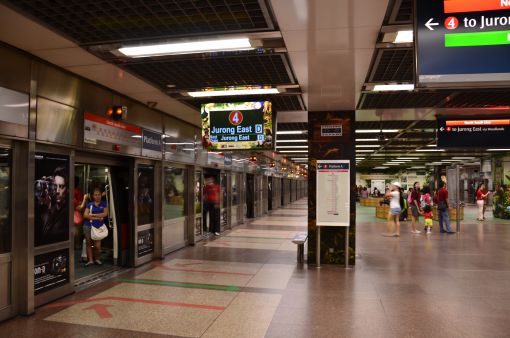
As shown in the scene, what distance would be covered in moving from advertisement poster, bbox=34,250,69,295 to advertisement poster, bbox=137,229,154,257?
2.07 meters

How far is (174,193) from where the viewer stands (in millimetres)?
9031

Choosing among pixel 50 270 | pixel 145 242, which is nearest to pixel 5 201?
pixel 50 270

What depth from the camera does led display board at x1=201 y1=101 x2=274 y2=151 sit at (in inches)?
255

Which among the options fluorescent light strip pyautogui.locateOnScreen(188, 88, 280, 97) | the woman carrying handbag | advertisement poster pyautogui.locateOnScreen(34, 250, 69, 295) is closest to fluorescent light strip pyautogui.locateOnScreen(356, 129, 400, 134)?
fluorescent light strip pyautogui.locateOnScreen(188, 88, 280, 97)

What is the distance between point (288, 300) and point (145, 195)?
12.4 ft

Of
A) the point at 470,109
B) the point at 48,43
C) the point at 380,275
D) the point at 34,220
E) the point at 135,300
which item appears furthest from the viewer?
the point at 470,109

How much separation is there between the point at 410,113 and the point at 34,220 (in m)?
7.07

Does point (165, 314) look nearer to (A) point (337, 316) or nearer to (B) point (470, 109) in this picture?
(A) point (337, 316)

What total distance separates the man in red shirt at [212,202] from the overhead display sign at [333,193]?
5145 mm

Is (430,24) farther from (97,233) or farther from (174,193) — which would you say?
(174,193)

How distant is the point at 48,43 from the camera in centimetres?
439

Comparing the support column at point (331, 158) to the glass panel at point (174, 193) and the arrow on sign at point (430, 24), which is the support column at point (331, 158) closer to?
the glass panel at point (174, 193)

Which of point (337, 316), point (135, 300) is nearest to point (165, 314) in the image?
point (135, 300)

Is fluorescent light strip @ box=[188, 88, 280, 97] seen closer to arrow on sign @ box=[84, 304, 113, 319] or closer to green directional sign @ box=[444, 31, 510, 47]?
arrow on sign @ box=[84, 304, 113, 319]
